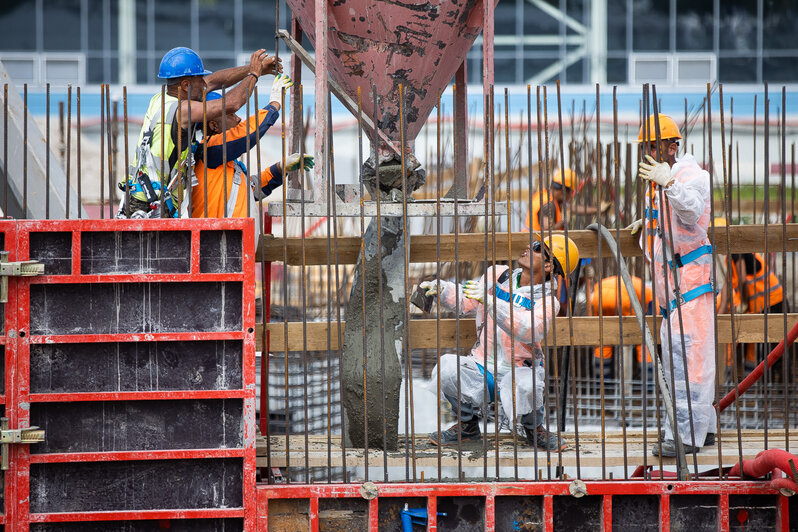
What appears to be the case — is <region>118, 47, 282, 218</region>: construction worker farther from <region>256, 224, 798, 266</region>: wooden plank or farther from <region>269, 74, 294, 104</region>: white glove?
<region>256, 224, 798, 266</region>: wooden plank

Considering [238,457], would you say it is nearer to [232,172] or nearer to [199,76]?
[232,172]

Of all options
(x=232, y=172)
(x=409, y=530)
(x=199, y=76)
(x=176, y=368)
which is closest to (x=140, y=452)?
(x=176, y=368)

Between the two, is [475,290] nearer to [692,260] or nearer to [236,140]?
[692,260]

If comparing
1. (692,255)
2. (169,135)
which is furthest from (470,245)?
(169,135)

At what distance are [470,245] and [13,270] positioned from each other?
2.68 meters

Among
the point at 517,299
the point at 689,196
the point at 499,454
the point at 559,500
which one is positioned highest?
the point at 689,196

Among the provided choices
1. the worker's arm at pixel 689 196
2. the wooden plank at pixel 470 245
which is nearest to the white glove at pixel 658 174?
the worker's arm at pixel 689 196

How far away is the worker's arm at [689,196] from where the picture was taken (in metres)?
4.97

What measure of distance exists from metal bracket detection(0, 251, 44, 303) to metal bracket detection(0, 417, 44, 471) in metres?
0.57

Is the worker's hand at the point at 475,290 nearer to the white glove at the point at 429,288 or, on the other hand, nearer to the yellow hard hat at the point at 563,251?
the white glove at the point at 429,288

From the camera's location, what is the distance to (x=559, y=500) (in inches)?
174

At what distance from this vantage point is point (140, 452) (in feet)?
13.5

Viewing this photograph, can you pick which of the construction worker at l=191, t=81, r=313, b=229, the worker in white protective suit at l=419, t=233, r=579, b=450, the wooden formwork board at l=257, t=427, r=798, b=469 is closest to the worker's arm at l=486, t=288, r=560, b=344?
the worker in white protective suit at l=419, t=233, r=579, b=450

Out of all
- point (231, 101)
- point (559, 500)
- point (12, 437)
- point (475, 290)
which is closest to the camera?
point (12, 437)
